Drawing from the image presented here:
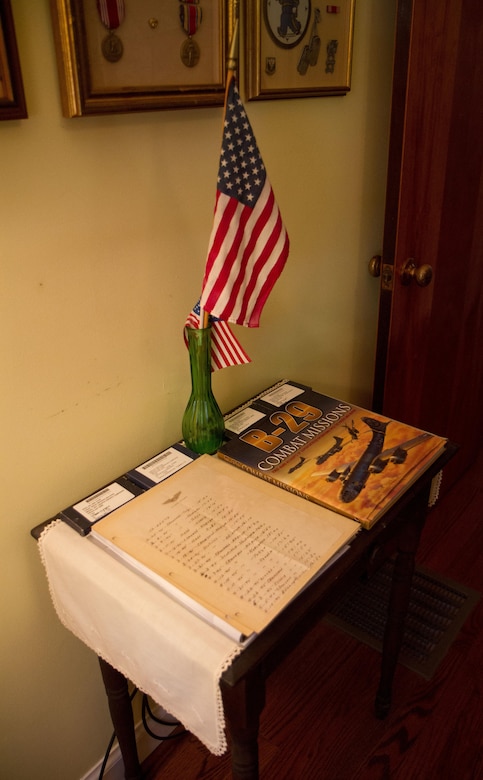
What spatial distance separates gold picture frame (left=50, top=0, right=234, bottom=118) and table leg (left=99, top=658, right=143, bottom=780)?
3.31 feet

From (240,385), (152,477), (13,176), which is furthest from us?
(240,385)

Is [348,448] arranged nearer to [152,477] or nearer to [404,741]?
[152,477]

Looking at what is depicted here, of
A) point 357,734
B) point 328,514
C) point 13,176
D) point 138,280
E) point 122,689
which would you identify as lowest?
point 357,734

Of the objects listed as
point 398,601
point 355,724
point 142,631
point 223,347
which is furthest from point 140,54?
point 355,724

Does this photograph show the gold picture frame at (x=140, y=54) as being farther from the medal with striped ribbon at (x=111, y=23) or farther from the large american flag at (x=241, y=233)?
the large american flag at (x=241, y=233)

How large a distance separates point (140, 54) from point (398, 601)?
1252 millimetres

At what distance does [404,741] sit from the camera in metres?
1.51

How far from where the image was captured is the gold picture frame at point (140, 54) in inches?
34.2

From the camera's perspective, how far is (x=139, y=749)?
1.47 metres

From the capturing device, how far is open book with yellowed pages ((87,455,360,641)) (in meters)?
0.86

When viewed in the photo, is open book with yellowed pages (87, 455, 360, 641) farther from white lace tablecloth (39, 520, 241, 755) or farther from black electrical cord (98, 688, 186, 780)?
black electrical cord (98, 688, 186, 780)

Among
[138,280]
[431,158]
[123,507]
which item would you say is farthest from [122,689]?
[431,158]

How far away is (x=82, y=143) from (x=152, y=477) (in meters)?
0.60

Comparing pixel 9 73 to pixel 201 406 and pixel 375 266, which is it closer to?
pixel 201 406
